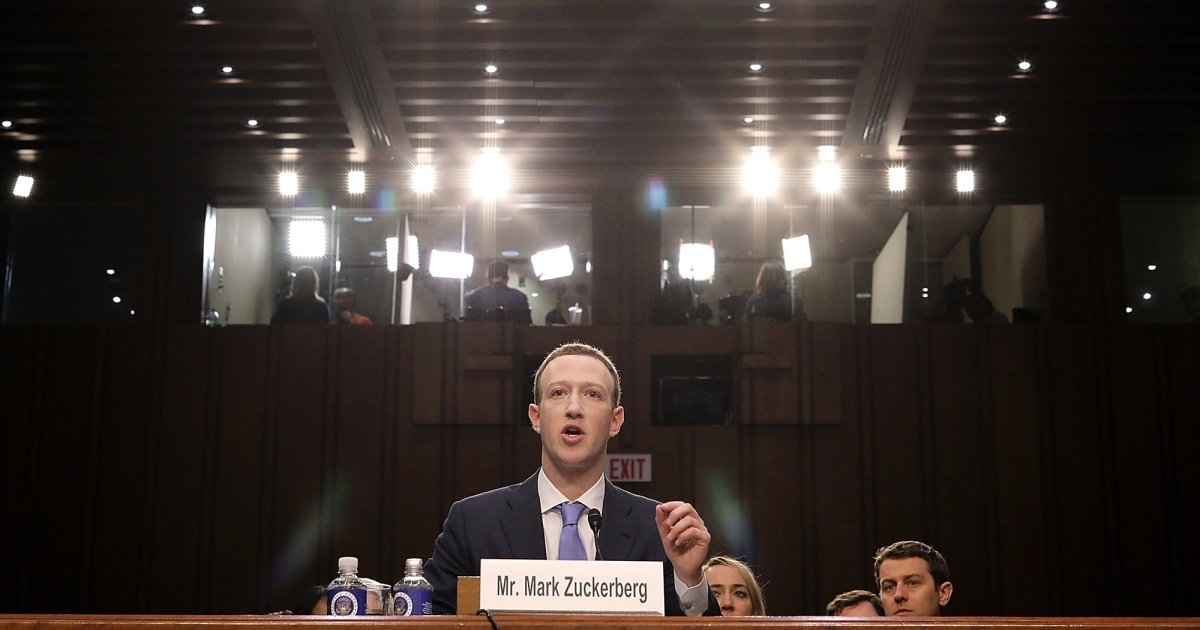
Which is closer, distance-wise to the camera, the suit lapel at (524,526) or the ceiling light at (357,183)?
the suit lapel at (524,526)

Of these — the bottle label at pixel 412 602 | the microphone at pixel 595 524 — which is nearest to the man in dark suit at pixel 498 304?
the microphone at pixel 595 524

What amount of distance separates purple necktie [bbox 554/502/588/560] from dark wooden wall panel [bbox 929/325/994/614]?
228 inches

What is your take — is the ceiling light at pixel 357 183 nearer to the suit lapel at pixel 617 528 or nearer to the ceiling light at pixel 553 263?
the ceiling light at pixel 553 263

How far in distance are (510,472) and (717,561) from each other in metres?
3.74

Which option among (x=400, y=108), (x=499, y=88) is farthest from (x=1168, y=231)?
(x=400, y=108)

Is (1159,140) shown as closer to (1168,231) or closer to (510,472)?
(1168,231)

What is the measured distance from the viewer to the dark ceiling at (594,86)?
6.94m

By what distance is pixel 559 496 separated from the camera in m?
2.54

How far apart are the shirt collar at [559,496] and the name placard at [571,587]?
20.7 inches

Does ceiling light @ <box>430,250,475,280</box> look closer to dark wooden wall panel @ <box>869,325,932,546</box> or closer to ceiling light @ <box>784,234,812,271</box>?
ceiling light @ <box>784,234,812,271</box>

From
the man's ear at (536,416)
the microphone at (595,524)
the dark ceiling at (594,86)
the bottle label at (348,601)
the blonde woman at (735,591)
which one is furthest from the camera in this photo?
the dark ceiling at (594,86)

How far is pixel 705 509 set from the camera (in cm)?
790

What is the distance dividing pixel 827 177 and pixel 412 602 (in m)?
7.03

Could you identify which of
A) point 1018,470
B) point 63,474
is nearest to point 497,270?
point 63,474
